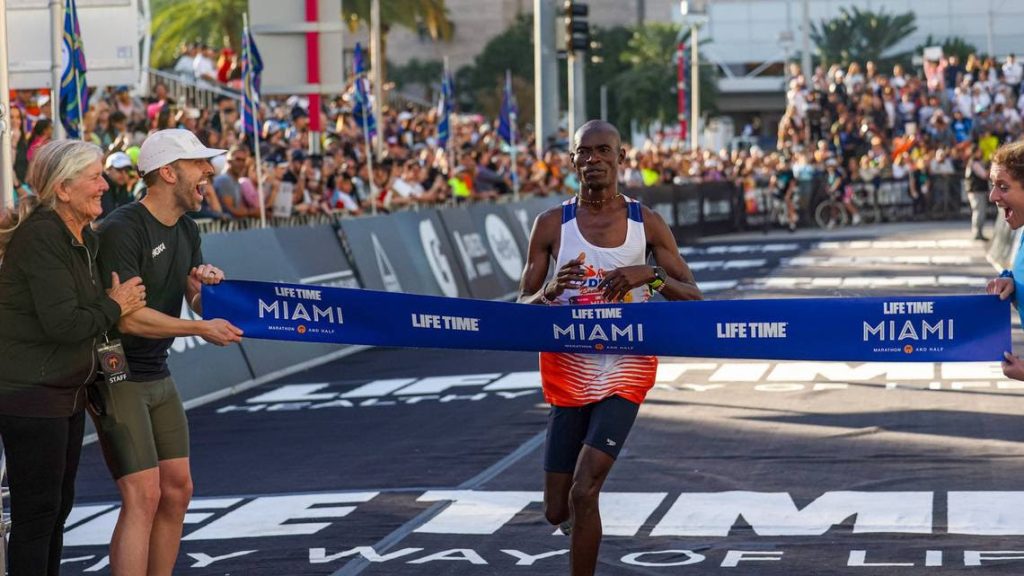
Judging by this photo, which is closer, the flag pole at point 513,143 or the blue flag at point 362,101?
the blue flag at point 362,101

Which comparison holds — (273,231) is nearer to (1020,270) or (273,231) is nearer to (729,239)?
(1020,270)

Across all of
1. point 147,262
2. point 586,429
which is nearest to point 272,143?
point 586,429

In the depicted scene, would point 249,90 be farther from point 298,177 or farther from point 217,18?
point 217,18

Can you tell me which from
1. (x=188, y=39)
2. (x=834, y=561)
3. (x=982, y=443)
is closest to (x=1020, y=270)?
(x=834, y=561)

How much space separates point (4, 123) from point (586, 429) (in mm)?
3806

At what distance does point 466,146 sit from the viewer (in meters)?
33.7

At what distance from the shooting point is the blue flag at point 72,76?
45.3 feet

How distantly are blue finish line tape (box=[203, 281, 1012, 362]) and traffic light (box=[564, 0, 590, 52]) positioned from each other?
78.2ft

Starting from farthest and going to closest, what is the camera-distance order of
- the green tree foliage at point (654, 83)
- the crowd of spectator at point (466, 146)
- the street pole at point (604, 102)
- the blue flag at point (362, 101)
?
1. the green tree foliage at point (654, 83)
2. the street pole at point (604, 102)
3. the blue flag at point (362, 101)
4. the crowd of spectator at point (466, 146)

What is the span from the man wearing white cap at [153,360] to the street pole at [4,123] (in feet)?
7.22

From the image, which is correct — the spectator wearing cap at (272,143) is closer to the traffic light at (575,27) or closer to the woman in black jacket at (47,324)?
the traffic light at (575,27)

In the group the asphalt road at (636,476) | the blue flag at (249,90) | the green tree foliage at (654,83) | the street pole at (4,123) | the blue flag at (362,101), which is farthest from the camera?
the green tree foliage at (654,83)

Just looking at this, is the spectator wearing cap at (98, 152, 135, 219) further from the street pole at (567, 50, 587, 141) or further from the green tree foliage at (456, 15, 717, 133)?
the green tree foliage at (456, 15, 717, 133)

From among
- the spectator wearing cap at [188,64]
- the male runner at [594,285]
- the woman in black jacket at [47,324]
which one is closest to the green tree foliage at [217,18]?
the spectator wearing cap at [188,64]
